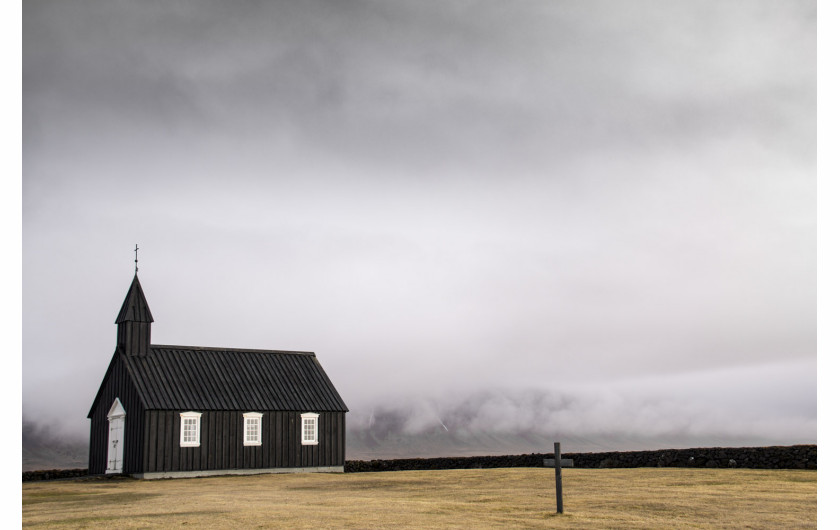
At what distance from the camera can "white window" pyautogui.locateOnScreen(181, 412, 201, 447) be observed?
39688 millimetres

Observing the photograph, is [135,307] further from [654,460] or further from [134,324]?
[654,460]

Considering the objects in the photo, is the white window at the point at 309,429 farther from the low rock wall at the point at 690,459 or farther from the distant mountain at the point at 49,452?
the distant mountain at the point at 49,452

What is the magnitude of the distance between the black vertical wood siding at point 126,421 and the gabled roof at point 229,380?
0.85m

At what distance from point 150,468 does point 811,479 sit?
27646 mm

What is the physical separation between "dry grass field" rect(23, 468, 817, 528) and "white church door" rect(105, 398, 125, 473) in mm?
7841

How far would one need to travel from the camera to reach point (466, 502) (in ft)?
70.8

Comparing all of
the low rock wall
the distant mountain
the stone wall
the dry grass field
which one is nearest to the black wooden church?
the stone wall

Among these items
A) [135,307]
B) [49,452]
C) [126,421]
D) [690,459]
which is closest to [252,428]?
[126,421]

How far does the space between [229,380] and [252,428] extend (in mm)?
2973

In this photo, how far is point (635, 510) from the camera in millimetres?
18953

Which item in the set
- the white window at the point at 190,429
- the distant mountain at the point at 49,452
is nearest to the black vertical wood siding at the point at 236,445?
the white window at the point at 190,429

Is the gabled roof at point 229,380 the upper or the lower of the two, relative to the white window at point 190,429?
upper

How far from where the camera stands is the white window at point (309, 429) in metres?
43.2
